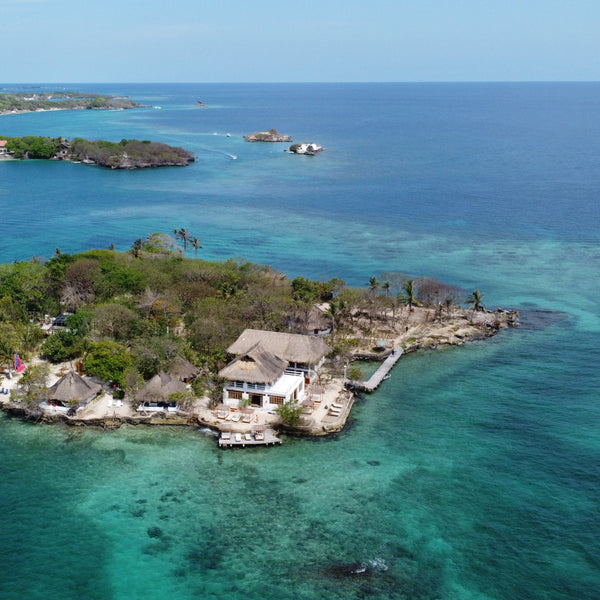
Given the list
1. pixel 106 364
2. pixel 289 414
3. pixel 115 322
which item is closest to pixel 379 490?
pixel 289 414

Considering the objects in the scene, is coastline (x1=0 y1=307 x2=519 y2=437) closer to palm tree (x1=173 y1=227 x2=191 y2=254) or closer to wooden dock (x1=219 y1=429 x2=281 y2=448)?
wooden dock (x1=219 y1=429 x2=281 y2=448)

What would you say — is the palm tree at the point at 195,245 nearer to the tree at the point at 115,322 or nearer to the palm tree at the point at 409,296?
the tree at the point at 115,322

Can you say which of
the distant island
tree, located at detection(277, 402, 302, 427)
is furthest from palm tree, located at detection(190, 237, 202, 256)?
the distant island

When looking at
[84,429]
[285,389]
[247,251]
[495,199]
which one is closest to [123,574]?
[84,429]

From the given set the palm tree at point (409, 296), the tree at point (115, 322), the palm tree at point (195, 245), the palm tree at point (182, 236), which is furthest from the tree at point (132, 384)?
the palm tree at point (182, 236)

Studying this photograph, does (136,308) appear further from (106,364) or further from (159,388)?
(159,388)
